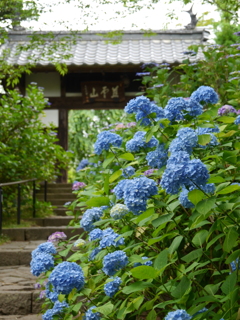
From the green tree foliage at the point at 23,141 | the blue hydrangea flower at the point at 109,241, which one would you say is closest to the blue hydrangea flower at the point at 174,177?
the blue hydrangea flower at the point at 109,241

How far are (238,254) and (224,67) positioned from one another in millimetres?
4244

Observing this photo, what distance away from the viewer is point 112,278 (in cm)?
218

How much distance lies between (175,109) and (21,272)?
311 cm

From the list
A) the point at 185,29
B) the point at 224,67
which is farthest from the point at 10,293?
the point at 185,29

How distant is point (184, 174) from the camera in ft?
5.15

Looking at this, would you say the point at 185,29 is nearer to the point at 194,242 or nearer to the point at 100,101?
the point at 100,101

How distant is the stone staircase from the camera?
386 centimetres

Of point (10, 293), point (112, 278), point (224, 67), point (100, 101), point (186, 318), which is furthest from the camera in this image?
point (100, 101)

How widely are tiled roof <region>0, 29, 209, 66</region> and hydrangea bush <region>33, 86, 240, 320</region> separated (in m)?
7.26

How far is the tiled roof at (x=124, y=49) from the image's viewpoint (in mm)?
10125

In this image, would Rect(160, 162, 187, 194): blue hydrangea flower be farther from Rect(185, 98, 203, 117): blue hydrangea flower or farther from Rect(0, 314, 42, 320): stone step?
Rect(0, 314, 42, 320): stone step

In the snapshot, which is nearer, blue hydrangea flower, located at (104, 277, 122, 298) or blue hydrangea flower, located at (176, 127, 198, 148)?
blue hydrangea flower, located at (176, 127, 198, 148)

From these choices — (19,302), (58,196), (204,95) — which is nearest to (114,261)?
(204,95)

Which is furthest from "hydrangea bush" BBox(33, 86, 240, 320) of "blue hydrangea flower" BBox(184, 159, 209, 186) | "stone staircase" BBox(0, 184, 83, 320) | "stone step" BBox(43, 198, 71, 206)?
"stone step" BBox(43, 198, 71, 206)
